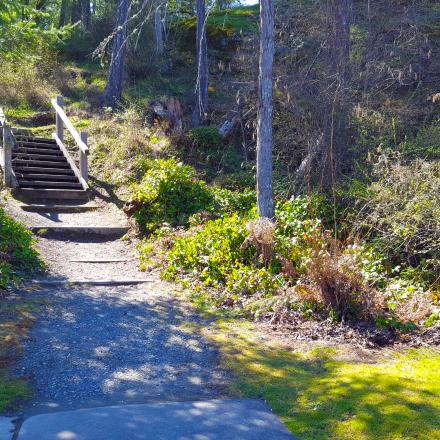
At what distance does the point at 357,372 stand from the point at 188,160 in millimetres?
11209

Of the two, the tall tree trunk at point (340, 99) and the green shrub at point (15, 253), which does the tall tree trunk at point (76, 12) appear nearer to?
the tall tree trunk at point (340, 99)

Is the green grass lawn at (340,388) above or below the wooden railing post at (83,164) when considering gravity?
below

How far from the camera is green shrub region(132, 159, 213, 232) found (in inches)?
461

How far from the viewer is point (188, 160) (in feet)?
52.4

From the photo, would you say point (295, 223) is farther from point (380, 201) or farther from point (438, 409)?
point (438, 409)

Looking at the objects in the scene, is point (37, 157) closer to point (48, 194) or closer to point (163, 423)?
point (48, 194)

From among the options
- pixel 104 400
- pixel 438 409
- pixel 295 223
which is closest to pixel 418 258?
pixel 295 223

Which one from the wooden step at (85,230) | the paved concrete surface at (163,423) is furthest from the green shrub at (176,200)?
the paved concrete surface at (163,423)

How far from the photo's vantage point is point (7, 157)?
43.4 feet

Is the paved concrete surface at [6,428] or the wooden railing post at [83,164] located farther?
the wooden railing post at [83,164]

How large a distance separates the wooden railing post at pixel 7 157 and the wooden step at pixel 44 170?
0.57m

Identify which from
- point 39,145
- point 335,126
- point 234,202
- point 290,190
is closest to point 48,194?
point 39,145

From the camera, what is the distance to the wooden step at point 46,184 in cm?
1336

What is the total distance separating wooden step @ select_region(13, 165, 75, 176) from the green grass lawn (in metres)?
9.19
